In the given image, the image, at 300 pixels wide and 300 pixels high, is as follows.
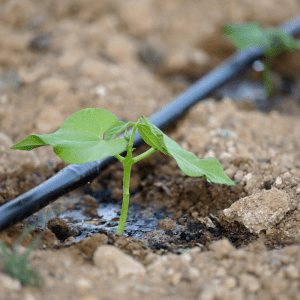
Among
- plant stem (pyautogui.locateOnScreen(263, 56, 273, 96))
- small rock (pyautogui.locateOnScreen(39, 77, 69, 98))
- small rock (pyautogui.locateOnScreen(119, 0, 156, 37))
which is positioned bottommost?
plant stem (pyautogui.locateOnScreen(263, 56, 273, 96))

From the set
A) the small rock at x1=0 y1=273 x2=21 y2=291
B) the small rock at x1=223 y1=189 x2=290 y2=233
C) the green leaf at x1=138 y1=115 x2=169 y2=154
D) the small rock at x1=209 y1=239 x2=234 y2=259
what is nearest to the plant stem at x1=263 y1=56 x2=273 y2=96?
the small rock at x1=223 y1=189 x2=290 y2=233

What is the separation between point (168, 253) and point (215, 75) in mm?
1649

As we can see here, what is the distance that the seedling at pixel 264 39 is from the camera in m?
2.49

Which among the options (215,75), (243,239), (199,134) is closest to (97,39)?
(215,75)

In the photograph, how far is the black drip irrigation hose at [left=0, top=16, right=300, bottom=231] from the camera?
4.09 ft

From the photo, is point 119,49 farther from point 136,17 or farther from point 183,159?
point 183,159

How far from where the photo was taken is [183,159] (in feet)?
3.86

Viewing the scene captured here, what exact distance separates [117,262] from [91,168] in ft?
1.94

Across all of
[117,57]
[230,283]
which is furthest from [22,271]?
[117,57]

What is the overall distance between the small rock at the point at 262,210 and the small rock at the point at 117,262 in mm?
530

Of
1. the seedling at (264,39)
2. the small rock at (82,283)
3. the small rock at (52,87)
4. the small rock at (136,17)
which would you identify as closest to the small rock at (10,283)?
the small rock at (82,283)

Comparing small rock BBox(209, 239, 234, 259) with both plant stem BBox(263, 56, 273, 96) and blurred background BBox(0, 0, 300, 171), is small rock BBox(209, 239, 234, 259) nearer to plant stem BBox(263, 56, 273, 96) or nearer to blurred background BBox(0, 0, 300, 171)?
blurred background BBox(0, 0, 300, 171)

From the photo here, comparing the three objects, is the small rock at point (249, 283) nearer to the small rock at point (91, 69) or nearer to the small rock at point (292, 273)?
the small rock at point (292, 273)

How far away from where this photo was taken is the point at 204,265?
102 centimetres
